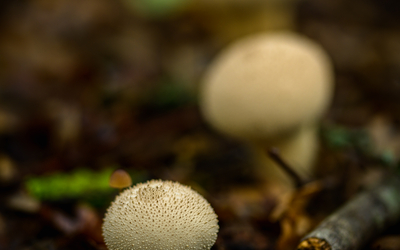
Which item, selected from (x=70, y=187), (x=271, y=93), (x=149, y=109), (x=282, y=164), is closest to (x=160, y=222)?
(x=282, y=164)

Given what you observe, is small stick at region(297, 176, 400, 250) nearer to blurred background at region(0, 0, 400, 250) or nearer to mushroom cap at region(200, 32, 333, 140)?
blurred background at region(0, 0, 400, 250)

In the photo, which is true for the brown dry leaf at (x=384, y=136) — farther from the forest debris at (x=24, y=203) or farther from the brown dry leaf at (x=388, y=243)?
the forest debris at (x=24, y=203)

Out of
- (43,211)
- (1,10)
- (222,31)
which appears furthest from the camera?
(1,10)

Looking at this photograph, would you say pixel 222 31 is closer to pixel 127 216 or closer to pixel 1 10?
pixel 1 10

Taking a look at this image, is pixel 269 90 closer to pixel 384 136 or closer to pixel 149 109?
pixel 384 136

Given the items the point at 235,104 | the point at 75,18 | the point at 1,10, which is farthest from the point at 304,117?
the point at 1,10

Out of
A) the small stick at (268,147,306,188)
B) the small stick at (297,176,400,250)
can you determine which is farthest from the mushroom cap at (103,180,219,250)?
the small stick at (268,147,306,188)
